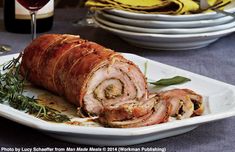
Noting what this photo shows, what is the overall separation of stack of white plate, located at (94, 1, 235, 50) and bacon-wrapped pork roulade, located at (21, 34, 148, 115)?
0.36 meters

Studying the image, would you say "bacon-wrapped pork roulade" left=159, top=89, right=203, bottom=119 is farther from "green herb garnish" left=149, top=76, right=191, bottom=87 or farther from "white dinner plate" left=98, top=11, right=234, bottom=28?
"white dinner plate" left=98, top=11, right=234, bottom=28

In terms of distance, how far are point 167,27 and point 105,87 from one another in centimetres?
48

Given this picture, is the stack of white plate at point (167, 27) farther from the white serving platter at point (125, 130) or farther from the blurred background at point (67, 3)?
the blurred background at point (67, 3)

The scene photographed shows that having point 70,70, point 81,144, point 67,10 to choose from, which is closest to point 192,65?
point 70,70

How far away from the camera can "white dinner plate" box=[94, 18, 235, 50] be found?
5.13 feet

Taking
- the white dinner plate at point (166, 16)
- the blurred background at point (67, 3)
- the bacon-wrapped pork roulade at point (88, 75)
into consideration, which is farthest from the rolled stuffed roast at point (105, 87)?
the blurred background at point (67, 3)

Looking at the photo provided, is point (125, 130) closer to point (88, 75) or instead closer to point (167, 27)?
point (88, 75)

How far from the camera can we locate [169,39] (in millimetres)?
1578

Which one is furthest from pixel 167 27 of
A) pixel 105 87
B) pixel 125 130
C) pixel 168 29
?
pixel 125 130

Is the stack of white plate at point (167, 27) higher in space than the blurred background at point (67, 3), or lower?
higher

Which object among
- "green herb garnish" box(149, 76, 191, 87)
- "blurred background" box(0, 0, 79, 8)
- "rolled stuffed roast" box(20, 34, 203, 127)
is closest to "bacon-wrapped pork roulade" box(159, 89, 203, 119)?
"rolled stuffed roast" box(20, 34, 203, 127)

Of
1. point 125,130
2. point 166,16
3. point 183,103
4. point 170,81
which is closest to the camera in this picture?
point 125,130

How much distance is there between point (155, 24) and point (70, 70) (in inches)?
18.0

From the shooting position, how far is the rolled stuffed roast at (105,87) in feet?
3.37
